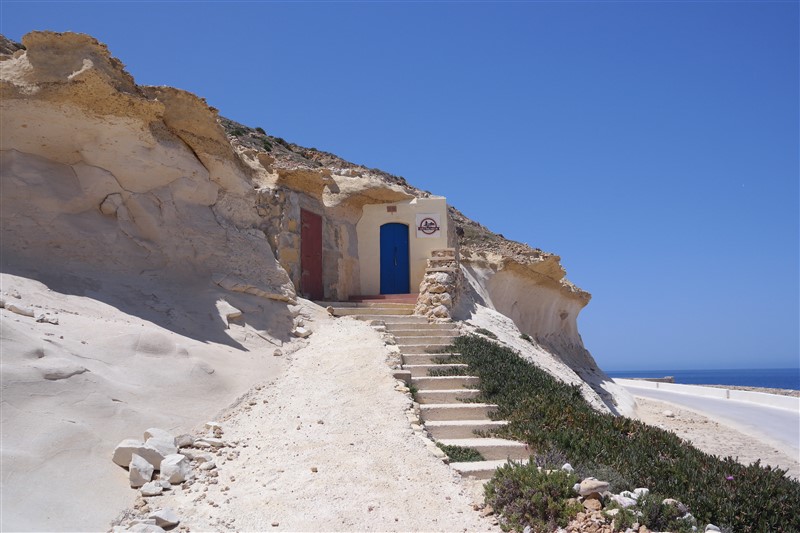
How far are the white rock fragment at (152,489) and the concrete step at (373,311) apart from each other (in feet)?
24.5

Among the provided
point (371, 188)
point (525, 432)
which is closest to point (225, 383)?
point (525, 432)

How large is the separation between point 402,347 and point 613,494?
5905mm

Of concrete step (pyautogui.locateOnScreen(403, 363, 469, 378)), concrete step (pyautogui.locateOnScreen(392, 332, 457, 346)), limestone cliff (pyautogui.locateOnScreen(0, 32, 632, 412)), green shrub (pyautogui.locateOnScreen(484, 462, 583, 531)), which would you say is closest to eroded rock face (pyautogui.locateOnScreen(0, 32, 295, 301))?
limestone cliff (pyautogui.locateOnScreen(0, 32, 632, 412))

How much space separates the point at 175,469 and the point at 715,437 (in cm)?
1522

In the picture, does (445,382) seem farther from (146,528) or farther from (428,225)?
(428,225)

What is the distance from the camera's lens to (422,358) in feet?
34.9

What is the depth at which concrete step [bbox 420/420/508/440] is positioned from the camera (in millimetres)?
7832

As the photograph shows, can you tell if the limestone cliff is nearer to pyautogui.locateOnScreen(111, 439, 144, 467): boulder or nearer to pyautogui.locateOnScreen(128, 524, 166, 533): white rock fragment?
pyautogui.locateOnScreen(111, 439, 144, 467): boulder

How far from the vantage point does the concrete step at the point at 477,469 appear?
649cm

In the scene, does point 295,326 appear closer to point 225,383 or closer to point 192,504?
point 225,383

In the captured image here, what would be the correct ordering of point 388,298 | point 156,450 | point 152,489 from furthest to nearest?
point 388,298 → point 156,450 → point 152,489

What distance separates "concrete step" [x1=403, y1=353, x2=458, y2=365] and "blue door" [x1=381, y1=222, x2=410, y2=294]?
630 cm

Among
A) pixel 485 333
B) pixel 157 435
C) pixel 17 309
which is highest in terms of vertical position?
pixel 17 309

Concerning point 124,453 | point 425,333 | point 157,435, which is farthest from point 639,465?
point 425,333
